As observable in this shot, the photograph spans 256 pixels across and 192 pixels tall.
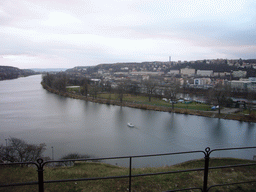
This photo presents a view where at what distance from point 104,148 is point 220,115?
6556mm

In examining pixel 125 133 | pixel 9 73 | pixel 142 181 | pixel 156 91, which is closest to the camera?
pixel 142 181

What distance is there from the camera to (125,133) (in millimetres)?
6215

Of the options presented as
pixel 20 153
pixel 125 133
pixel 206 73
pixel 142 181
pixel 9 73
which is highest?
pixel 206 73

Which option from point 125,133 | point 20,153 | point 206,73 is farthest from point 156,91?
point 206,73

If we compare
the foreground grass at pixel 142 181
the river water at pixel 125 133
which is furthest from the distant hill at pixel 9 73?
the foreground grass at pixel 142 181

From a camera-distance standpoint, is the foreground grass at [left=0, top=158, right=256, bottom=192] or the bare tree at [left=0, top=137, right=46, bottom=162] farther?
the bare tree at [left=0, top=137, right=46, bottom=162]

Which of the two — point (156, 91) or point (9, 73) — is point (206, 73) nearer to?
point (156, 91)

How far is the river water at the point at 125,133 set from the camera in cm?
474

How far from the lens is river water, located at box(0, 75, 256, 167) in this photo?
187 inches

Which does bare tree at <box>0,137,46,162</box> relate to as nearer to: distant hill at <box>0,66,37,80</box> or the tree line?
the tree line

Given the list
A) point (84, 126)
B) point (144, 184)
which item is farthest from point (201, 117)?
point (144, 184)

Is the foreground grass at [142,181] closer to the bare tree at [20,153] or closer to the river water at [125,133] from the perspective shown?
the bare tree at [20,153]

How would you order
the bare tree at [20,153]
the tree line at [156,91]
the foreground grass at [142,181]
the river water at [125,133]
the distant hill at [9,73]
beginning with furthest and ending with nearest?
the distant hill at [9,73] < the tree line at [156,91] < the river water at [125,133] < the bare tree at [20,153] < the foreground grass at [142,181]

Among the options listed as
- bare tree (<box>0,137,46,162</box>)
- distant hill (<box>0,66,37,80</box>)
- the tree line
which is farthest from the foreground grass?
distant hill (<box>0,66,37,80</box>)
